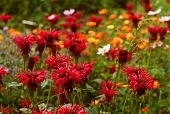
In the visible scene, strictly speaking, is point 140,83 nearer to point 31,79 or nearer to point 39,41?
point 31,79

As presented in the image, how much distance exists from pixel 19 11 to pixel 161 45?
3.68 meters

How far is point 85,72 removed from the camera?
2.16m

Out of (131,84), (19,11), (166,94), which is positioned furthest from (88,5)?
(131,84)

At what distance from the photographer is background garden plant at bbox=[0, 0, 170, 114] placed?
6.93 feet

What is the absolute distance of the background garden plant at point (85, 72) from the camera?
2111 mm

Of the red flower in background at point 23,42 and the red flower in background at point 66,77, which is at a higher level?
the red flower in background at point 23,42

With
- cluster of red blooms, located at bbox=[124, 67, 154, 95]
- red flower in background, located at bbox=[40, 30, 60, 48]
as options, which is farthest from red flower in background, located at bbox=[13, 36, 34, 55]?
cluster of red blooms, located at bbox=[124, 67, 154, 95]

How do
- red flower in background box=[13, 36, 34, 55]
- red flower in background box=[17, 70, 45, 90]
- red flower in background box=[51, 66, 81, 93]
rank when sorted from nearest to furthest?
1. red flower in background box=[51, 66, 81, 93]
2. red flower in background box=[17, 70, 45, 90]
3. red flower in background box=[13, 36, 34, 55]

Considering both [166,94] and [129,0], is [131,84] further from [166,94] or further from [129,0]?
[129,0]

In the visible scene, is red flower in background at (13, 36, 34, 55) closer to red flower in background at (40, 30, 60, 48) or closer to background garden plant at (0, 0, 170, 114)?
background garden plant at (0, 0, 170, 114)

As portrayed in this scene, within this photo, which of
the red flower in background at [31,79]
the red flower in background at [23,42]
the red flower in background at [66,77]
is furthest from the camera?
the red flower in background at [23,42]

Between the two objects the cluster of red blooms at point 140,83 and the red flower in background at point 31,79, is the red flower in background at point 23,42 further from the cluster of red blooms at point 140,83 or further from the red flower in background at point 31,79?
the cluster of red blooms at point 140,83

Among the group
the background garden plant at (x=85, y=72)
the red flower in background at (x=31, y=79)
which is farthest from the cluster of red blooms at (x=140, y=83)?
the red flower in background at (x=31, y=79)

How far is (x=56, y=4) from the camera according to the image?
6.53 metres
